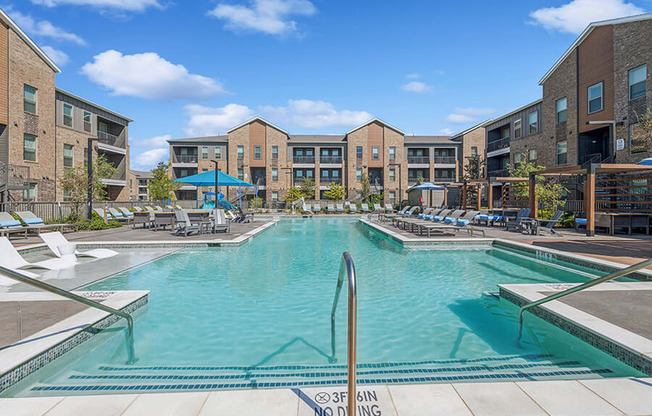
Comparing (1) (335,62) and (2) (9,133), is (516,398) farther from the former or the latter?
(2) (9,133)

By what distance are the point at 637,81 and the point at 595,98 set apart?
282 cm

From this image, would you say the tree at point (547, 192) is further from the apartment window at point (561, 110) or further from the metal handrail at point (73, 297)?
the metal handrail at point (73, 297)

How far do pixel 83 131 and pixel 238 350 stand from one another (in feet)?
98.5

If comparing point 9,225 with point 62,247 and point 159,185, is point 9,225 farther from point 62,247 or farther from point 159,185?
point 159,185

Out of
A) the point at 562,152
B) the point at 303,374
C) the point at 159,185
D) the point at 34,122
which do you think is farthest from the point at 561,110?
the point at 34,122

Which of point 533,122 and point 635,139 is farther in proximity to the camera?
point 533,122

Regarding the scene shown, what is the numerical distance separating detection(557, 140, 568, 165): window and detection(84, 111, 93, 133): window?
35.2 meters

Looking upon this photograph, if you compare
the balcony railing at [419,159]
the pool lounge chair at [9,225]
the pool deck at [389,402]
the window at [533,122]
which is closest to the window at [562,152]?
the window at [533,122]

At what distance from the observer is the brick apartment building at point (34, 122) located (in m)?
19.8

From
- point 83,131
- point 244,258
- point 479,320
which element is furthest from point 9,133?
point 479,320

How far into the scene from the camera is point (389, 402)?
249 cm

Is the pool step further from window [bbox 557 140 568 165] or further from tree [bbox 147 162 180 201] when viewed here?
tree [bbox 147 162 180 201]

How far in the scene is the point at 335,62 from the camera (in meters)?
22.6

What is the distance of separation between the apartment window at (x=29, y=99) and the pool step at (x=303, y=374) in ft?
83.8
